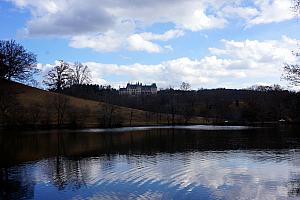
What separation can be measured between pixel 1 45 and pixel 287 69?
96033mm

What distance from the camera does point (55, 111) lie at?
118 m

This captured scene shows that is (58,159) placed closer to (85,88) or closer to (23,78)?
(23,78)

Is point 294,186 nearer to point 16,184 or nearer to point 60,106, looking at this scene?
point 16,184

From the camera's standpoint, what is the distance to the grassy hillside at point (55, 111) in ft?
330

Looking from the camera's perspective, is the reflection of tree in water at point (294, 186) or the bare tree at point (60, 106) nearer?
the reflection of tree in water at point (294, 186)

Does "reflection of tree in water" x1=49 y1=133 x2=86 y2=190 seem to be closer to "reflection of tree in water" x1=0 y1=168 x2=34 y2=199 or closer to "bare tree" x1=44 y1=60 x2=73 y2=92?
"reflection of tree in water" x1=0 y1=168 x2=34 y2=199

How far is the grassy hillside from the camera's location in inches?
3962

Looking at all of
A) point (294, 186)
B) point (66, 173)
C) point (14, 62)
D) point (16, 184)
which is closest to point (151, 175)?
point (66, 173)

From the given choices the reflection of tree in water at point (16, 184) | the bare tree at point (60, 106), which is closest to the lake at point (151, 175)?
the reflection of tree in water at point (16, 184)

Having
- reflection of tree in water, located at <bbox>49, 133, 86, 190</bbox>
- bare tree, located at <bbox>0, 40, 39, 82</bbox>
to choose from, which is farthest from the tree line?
reflection of tree in water, located at <bbox>49, 133, 86, 190</bbox>

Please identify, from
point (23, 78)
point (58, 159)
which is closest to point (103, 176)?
point (58, 159)

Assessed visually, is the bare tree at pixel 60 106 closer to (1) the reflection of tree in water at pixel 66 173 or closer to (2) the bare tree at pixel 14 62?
(2) the bare tree at pixel 14 62

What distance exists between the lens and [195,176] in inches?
1140

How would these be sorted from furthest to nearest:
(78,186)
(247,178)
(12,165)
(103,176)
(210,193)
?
(12,165) → (103,176) → (247,178) → (78,186) → (210,193)
